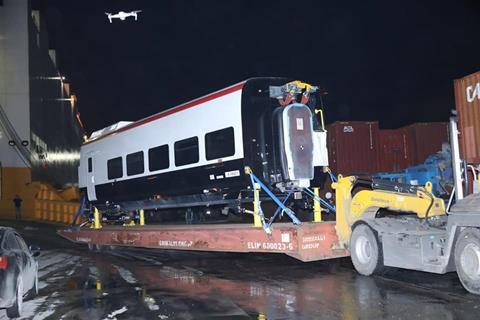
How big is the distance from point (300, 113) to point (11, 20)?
31558 millimetres

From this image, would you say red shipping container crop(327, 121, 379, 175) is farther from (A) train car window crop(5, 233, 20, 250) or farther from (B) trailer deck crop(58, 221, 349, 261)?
(A) train car window crop(5, 233, 20, 250)

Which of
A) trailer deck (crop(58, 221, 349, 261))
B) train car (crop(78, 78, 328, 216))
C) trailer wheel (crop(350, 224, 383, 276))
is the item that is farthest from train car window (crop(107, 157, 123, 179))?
trailer wheel (crop(350, 224, 383, 276))

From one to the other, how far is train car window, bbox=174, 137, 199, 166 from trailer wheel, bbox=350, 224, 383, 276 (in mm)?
4611

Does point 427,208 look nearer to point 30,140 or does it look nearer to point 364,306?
point 364,306

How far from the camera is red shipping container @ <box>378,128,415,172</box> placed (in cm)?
2077

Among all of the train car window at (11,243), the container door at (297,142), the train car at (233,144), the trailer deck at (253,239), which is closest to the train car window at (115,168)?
the train car at (233,144)

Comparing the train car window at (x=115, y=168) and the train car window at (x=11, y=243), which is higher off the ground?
the train car window at (x=115, y=168)

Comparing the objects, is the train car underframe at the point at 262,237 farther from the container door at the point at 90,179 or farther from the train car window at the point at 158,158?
the container door at the point at 90,179

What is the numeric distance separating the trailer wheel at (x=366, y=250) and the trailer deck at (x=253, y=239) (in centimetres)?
60

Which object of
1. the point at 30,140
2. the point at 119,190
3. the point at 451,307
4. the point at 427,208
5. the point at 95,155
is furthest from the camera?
the point at 30,140

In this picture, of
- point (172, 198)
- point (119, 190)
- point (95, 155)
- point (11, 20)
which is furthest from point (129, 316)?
point (11, 20)

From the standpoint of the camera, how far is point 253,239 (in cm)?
1138

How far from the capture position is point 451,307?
24.1ft

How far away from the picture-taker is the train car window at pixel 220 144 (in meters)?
12.0
